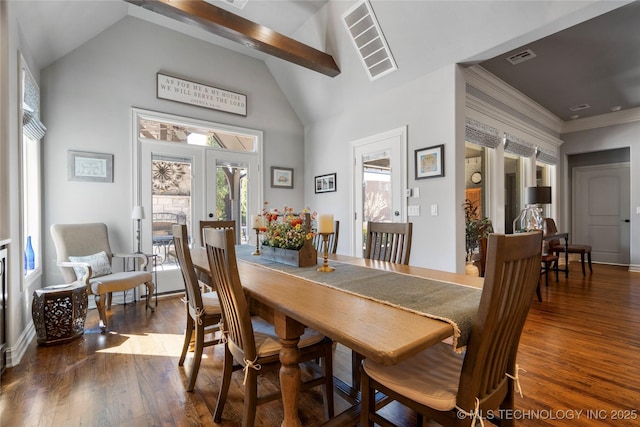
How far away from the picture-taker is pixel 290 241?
1974mm

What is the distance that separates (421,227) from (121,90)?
3.92 metres

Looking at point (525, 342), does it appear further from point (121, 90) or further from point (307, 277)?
point (121, 90)

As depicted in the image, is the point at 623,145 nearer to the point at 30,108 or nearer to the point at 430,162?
the point at 430,162

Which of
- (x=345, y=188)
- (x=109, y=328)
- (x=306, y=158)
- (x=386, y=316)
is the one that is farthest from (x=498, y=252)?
(x=306, y=158)

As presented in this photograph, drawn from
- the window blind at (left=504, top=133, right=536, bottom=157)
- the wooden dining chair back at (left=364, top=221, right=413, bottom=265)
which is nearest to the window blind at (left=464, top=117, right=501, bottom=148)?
the window blind at (left=504, top=133, right=536, bottom=157)

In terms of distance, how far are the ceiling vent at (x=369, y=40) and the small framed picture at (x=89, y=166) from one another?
3.16 metres

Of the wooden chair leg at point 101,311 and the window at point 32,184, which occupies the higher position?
the window at point 32,184

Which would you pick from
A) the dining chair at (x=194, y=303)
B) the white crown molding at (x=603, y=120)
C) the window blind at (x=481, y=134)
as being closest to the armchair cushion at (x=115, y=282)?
the dining chair at (x=194, y=303)

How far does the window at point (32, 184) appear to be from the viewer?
2.77 meters

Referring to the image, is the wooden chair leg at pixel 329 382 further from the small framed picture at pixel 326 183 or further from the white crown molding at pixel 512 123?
the white crown molding at pixel 512 123

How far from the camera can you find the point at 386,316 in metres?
0.99

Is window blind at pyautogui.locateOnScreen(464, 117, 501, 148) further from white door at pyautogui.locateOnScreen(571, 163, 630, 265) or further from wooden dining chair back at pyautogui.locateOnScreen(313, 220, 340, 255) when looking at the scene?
white door at pyautogui.locateOnScreen(571, 163, 630, 265)

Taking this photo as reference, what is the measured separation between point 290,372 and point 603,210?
7.56m

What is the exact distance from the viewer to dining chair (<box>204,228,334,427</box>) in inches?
49.8
